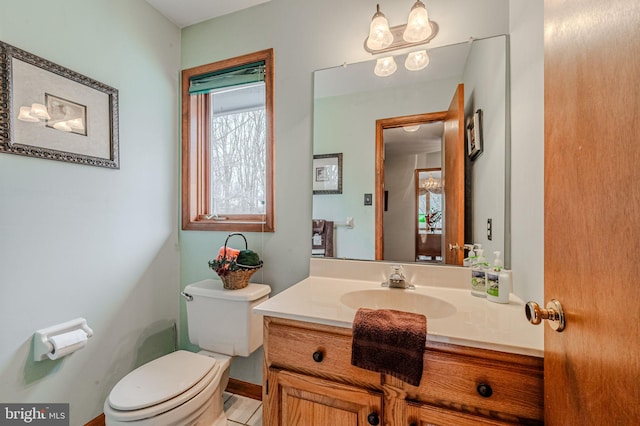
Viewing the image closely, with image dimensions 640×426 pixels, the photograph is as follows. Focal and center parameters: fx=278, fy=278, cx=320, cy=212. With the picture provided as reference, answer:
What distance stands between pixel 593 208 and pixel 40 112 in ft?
6.27

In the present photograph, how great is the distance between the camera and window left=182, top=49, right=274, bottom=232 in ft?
5.59

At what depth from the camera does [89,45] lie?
141 cm

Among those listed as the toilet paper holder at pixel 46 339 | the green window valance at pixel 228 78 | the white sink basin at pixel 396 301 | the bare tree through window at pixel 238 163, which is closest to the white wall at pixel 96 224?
the toilet paper holder at pixel 46 339

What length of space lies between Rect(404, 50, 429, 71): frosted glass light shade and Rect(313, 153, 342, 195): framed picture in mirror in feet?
1.79

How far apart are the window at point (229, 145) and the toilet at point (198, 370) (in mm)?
438

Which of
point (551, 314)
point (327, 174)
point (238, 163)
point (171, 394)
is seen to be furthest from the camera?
point (238, 163)

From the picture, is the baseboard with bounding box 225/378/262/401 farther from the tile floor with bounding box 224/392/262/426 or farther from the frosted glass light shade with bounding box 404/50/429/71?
the frosted glass light shade with bounding box 404/50/429/71

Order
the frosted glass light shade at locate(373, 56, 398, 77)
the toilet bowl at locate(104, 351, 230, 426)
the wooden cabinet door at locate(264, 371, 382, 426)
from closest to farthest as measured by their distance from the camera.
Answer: the wooden cabinet door at locate(264, 371, 382, 426), the toilet bowl at locate(104, 351, 230, 426), the frosted glass light shade at locate(373, 56, 398, 77)

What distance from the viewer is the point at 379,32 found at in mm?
1337

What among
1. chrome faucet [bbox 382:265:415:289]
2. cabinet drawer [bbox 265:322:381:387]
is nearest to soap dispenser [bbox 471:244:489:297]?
chrome faucet [bbox 382:265:415:289]

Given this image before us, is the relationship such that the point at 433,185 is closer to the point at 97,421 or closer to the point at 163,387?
the point at 163,387

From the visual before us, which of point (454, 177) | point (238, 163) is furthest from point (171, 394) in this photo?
point (454, 177)

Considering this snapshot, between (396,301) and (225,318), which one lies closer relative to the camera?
(396,301)

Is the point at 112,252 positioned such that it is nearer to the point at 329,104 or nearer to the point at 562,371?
the point at 329,104
